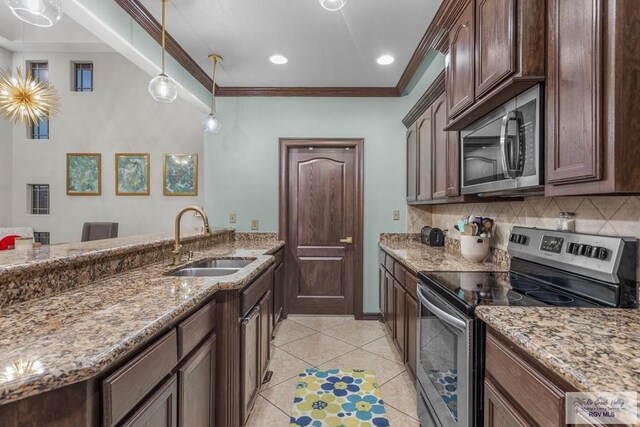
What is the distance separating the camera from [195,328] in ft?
4.21

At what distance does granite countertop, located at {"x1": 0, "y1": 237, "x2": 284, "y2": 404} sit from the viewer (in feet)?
2.22

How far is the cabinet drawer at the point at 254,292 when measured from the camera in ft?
5.51

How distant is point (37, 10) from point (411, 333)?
2.66 metres

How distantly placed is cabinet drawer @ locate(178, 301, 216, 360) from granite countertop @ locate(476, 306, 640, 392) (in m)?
1.11

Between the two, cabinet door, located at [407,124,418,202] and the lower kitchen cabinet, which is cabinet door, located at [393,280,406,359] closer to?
the lower kitchen cabinet

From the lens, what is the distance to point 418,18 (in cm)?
228

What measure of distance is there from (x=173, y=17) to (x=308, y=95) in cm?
162

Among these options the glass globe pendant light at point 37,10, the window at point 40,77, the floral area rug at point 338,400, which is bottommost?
the floral area rug at point 338,400

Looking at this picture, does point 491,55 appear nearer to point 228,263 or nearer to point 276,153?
point 228,263

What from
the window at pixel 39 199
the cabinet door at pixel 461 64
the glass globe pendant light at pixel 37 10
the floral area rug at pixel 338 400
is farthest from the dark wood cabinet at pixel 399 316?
the window at pixel 39 199

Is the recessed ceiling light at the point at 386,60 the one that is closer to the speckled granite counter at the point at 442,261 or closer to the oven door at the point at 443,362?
the speckled granite counter at the point at 442,261

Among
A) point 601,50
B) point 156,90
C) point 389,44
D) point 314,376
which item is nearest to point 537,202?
point 601,50

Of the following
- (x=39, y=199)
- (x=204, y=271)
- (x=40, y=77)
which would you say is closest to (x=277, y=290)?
(x=204, y=271)

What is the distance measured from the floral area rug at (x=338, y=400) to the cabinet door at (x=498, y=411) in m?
0.94
